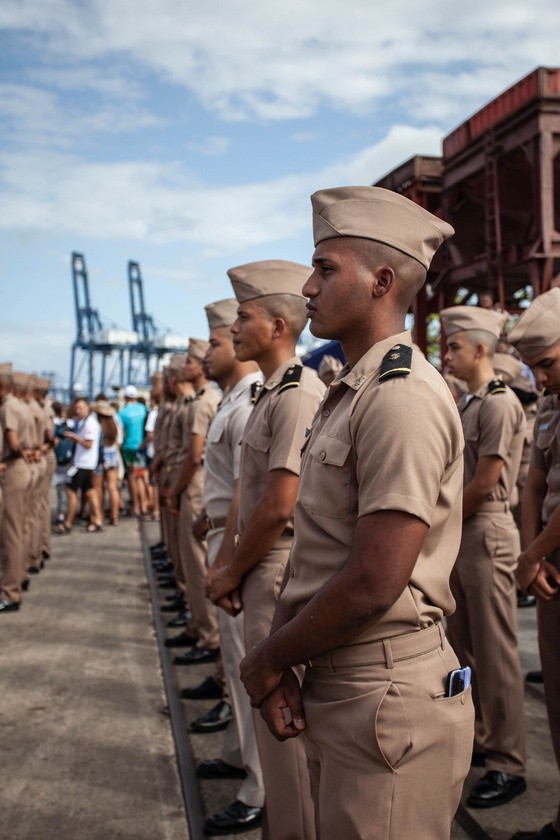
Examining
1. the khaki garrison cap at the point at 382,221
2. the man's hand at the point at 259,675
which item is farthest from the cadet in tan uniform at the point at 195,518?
the khaki garrison cap at the point at 382,221

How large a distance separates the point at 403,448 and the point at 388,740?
0.58m

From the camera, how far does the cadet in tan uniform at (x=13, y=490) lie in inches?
303

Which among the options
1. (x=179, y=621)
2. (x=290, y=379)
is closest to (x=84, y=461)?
(x=179, y=621)

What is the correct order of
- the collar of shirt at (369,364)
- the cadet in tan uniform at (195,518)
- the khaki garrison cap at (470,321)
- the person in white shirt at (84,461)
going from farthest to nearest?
1. the person in white shirt at (84,461)
2. the cadet in tan uniform at (195,518)
3. the khaki garrison cap at (470,321)
4. the collar of shirt at (369,364)

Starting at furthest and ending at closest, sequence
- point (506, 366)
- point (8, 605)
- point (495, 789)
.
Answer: point (8, 605), point (506, 366), point (495, 789)

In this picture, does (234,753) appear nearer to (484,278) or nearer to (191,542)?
(191,542)

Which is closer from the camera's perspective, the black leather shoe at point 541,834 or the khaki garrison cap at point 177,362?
the black leather shoe at point 541,834

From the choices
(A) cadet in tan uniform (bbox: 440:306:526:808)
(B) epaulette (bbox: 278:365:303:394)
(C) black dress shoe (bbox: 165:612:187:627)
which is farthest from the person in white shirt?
(B) epaulette (bbox: 278:365:303:394)

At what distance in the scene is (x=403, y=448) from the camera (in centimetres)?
171

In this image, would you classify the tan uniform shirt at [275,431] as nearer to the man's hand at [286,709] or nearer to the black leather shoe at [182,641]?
the man's hand at [286,709]

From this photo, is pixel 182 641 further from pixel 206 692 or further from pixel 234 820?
pixel 234 820

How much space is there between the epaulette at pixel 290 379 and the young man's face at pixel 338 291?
1016mm

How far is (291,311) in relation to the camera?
134 inches

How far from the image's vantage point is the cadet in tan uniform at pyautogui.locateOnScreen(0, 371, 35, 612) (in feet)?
25.2
